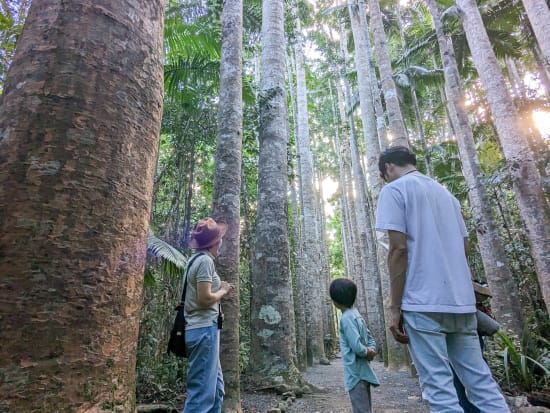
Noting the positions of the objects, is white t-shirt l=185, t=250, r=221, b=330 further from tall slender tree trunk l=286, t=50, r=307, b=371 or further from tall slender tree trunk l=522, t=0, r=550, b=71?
tall slender tree trunk l=522, t=0, r=550, b=71

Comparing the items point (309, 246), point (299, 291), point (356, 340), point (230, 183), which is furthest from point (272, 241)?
point (309, 246)

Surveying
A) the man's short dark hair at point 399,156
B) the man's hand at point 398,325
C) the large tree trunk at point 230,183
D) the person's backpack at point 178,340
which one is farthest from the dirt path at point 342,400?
the man's short dark hair at point 399,156

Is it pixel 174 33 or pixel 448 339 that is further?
pixel 174 33

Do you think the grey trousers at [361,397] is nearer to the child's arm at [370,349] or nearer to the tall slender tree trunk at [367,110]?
the child's arm at [370,349]

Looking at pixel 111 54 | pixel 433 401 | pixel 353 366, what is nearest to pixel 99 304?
pixel 111 54

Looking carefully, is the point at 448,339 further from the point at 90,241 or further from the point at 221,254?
the point at 221,254

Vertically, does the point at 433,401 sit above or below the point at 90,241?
below

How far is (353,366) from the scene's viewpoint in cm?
310

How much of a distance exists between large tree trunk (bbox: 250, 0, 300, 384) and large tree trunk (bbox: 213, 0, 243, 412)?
1359 millimetres

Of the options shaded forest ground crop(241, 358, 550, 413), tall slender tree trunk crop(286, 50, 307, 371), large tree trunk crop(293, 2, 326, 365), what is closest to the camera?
shaded forest ground crop(241, 358, 550, 413)

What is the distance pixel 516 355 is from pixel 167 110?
678 cm

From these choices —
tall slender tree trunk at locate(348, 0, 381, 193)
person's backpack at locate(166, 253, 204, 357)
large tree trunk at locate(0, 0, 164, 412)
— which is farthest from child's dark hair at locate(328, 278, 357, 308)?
tall slender tree trunk at locate(348, 0, 381, 193)

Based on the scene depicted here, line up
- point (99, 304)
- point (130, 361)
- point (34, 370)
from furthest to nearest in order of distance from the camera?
point (130, 361), point (99, 304), point (34, 370)

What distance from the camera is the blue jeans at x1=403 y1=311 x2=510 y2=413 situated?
1910 millimetres
